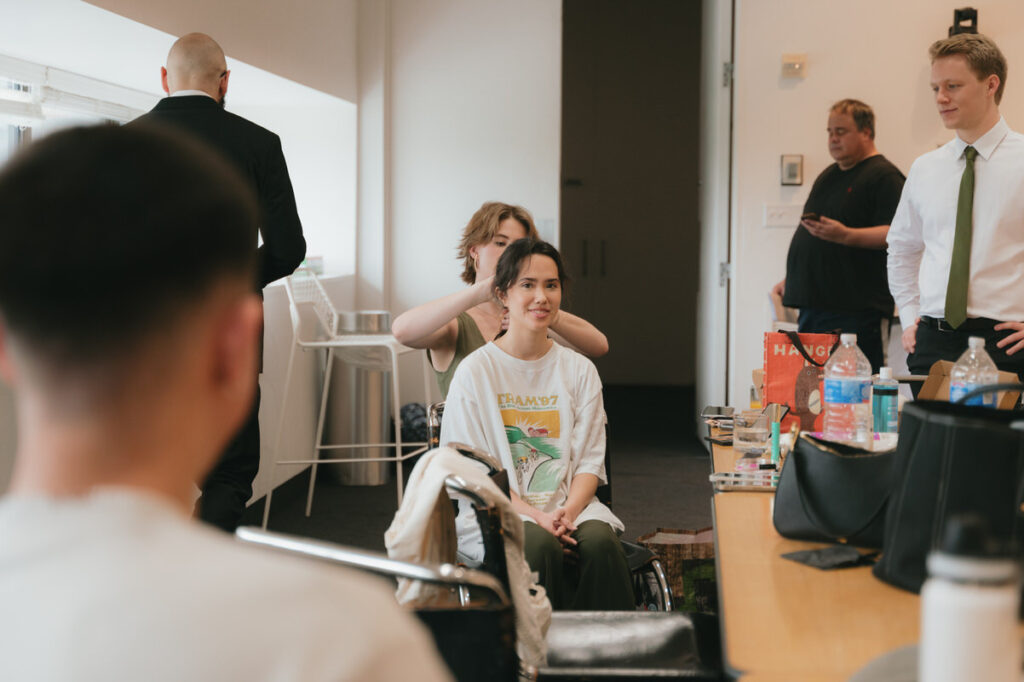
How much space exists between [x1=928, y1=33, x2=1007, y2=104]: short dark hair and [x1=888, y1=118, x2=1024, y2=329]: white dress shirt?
0.54 feet

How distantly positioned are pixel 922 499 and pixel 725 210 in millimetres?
3995

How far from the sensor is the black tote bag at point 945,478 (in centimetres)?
129

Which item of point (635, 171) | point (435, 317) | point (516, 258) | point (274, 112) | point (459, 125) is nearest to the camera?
point (516, 258)

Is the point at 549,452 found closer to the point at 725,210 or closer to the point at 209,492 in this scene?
the point at 209,492

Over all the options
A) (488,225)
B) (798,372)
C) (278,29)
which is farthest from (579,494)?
(278,29)

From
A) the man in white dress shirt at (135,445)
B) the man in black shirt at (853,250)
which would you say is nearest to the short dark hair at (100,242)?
the man in white dress shirt at (135,445)

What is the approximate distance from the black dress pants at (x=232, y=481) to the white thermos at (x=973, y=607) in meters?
2.53

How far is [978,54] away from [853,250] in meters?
1.54

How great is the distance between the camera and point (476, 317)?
2957 mm

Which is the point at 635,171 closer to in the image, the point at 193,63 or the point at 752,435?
the point at 193,63

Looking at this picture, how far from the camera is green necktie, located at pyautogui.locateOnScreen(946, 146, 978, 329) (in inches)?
115

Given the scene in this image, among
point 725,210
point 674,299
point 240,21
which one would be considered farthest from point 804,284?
point 674,299

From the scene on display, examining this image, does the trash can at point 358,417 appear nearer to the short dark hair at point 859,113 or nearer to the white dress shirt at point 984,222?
the short dark hair at point 859,113

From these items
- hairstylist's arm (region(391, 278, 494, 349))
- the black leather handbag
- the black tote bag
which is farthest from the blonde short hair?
the black tote bag
